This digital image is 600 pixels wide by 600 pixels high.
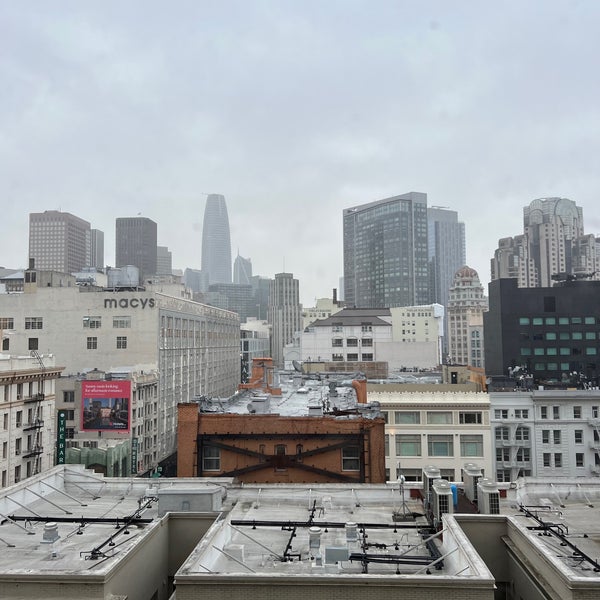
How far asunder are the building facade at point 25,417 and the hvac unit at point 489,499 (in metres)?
41.3

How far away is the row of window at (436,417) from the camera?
54.5 meters

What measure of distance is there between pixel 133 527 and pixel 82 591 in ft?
17.2

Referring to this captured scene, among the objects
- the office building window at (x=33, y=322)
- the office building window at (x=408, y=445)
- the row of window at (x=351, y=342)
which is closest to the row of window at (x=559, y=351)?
the row of window at (x=351, y=342)

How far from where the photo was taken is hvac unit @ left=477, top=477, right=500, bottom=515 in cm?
1933

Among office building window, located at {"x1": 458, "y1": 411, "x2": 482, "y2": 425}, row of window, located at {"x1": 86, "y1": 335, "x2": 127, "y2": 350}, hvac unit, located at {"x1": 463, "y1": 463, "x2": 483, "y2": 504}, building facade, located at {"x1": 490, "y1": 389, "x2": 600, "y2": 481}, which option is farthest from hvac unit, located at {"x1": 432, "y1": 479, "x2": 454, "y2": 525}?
row of window, located at {"x1": 86, "y1": 335, "x2": 127, "y2": 350}

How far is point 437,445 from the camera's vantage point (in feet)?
177

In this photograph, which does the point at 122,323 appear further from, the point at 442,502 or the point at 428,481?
the point at 442,502

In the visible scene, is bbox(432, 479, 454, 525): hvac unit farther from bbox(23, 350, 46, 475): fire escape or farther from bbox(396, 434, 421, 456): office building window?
bbox(23, 350, 46, 475): fire escape

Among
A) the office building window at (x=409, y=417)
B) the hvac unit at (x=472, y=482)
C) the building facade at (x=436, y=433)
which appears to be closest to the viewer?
the hvac unit at (x=472, y=482)

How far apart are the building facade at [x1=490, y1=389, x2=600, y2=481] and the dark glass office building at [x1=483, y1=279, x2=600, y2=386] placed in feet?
150

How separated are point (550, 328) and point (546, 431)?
50.6 m

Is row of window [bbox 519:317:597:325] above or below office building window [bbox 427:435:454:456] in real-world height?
above

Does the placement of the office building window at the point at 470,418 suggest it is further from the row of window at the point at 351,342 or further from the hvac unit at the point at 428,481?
the row of window at the point at 351,342

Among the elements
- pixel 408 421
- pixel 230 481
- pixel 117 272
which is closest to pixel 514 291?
pixel 408 421
